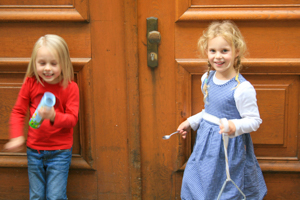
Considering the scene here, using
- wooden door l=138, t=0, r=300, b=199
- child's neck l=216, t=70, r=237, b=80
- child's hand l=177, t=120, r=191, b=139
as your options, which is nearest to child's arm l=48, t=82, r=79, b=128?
wooden door l=138, t=0, r=300, b=199

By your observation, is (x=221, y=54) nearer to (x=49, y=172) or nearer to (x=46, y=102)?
(x=46, y=102)

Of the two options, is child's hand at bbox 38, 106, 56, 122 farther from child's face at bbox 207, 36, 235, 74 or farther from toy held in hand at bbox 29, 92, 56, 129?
child's face at bbox 207, 36, 235, 74

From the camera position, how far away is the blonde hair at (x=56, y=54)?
1.52 metres

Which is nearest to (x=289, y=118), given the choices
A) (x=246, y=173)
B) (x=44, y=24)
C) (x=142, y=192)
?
(x=246, y=173)

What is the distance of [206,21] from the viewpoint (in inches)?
66.2

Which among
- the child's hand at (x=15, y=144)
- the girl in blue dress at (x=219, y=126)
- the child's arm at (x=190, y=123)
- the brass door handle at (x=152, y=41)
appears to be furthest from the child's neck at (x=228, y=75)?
the child's hand at (x=15, y=144)

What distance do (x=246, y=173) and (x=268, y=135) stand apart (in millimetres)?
371

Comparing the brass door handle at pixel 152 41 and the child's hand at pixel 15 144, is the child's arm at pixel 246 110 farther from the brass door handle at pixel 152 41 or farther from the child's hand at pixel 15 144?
the child's hand at pixel 15 144

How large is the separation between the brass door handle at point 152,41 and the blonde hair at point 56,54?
0.44 metres

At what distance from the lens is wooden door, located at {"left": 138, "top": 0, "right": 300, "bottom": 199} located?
166 cm

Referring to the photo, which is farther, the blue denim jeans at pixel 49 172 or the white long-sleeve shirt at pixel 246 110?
the blue denim jeans at pixel 49 172

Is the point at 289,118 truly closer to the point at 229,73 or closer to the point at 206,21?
the point at 229,73

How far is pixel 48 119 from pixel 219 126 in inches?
33.0

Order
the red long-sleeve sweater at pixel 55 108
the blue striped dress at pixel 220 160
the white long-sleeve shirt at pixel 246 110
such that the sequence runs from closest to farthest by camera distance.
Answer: the white long-sleeve shirt at pixel 246 110
the blue striped dress at pixel 220 160
the red long-sleeve sweater at pixel 55 108
